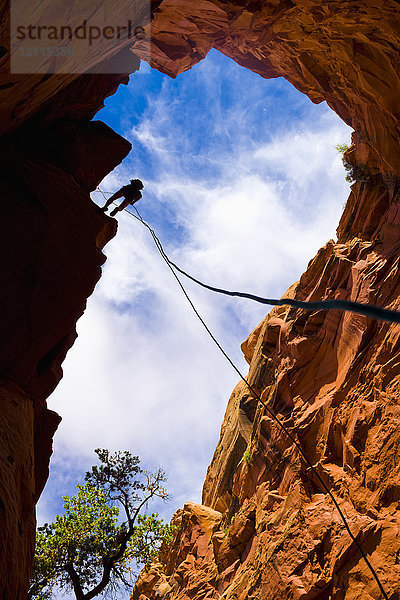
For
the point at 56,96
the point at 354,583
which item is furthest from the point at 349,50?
the point at 354,583

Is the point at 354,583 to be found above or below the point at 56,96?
below

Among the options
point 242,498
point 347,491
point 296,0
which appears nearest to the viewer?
point 347,491

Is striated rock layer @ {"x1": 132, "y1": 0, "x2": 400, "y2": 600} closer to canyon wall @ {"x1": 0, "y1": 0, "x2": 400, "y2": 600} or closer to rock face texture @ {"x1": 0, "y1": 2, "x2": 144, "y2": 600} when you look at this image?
canyon wall @ {"x1": 0, "y1": 0, "x2": 400, "y2": 600}

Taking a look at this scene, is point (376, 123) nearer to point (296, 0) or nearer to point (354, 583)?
point (296, 0)

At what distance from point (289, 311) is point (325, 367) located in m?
5.93

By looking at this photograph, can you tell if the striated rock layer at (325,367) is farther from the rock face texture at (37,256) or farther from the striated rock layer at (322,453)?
the rock face texture at (37,256)

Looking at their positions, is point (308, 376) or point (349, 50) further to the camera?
point (308, 376)

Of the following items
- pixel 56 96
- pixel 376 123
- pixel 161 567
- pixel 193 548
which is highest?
pixel 376 123

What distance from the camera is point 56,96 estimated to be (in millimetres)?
11742

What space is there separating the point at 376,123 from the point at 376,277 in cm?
676

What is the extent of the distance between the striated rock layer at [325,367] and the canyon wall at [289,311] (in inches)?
2.7

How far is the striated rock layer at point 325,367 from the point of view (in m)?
10.7

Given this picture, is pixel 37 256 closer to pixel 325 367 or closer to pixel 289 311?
pixel 325 367

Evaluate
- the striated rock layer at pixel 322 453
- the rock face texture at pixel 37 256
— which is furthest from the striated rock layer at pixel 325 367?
the rock face texture at pixel 37 256
